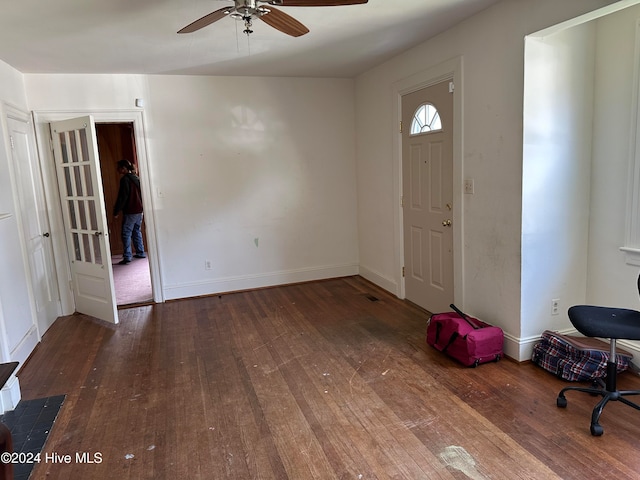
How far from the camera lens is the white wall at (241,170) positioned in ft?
14.7

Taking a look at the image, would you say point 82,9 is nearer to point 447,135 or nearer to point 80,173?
point 80,173

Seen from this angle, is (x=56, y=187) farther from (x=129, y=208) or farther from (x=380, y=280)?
(x=380, y=280)

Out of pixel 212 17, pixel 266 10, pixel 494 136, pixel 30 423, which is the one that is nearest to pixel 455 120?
pixel 494 136

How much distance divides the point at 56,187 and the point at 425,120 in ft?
11.9

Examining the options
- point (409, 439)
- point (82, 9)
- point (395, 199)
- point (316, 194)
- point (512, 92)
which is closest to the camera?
point (409, 439)

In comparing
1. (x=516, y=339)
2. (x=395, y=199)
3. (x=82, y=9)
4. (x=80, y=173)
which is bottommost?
(x=516, y=339)

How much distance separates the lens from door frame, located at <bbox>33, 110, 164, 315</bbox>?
13.8ft

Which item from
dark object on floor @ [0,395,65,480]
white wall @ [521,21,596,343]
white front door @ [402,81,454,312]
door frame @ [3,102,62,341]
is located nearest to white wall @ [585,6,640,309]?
white wall @ [521,21,596,343]

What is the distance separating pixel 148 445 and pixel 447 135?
9.80 feet

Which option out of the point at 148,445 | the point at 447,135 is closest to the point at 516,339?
the point at 447,135

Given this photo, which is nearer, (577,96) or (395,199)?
(577,96)

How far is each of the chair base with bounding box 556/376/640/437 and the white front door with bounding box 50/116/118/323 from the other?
3704 millimetres

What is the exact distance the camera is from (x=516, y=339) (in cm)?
294

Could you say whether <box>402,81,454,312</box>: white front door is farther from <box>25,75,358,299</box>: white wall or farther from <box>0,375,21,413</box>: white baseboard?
<box>0,375,21,413</box>: white baseboard
